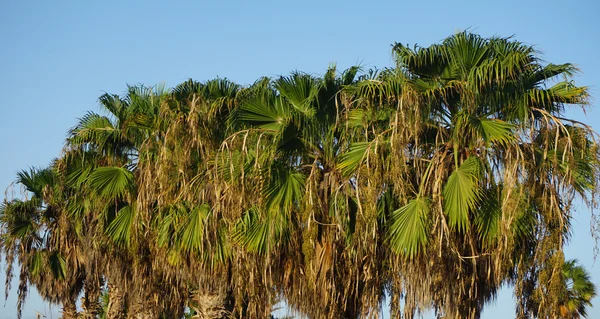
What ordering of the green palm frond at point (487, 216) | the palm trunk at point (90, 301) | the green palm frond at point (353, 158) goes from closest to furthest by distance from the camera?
the green palm frond at point (487, 216), the green palm frond at point (353, 158), the palm trunk at point (90, 301)

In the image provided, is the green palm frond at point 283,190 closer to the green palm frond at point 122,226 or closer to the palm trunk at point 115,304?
the green palm frond at point 122,226

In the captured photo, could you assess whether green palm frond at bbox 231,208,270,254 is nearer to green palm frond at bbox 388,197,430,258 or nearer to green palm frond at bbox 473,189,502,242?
green palm frond at bbox 388,197,430,258

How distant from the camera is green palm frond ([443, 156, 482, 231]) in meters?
17.1

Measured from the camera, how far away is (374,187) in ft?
58.1

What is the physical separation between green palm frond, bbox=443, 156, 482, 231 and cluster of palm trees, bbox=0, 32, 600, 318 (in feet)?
0.09

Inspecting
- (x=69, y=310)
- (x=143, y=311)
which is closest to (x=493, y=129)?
(x=143, y=311)

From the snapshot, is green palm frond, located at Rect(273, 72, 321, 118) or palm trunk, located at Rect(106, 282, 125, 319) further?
→ palm trunk, located at Rect(106, 282, 125, 319)

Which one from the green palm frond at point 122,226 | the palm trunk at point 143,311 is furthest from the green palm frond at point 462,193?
the palm trunk at point 143,311

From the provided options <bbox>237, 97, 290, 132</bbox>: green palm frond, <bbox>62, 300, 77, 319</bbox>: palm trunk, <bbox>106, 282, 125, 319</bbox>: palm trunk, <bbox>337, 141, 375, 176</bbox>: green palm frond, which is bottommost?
<bbox>337, 141, 375, 176</bbox>: green palm frond

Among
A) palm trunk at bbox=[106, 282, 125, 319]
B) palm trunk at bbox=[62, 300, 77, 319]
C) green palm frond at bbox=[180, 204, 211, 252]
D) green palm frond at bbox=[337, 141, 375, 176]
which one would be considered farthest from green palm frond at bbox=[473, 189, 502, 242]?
palm trunk at bbox=[62, 300, 77, 319]

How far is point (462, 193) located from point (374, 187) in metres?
1.53

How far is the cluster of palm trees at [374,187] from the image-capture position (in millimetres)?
17203

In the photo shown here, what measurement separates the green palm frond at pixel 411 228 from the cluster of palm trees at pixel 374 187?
3 cm

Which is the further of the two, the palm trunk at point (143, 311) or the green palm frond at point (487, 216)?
the palm trunk at point (143, 311)
